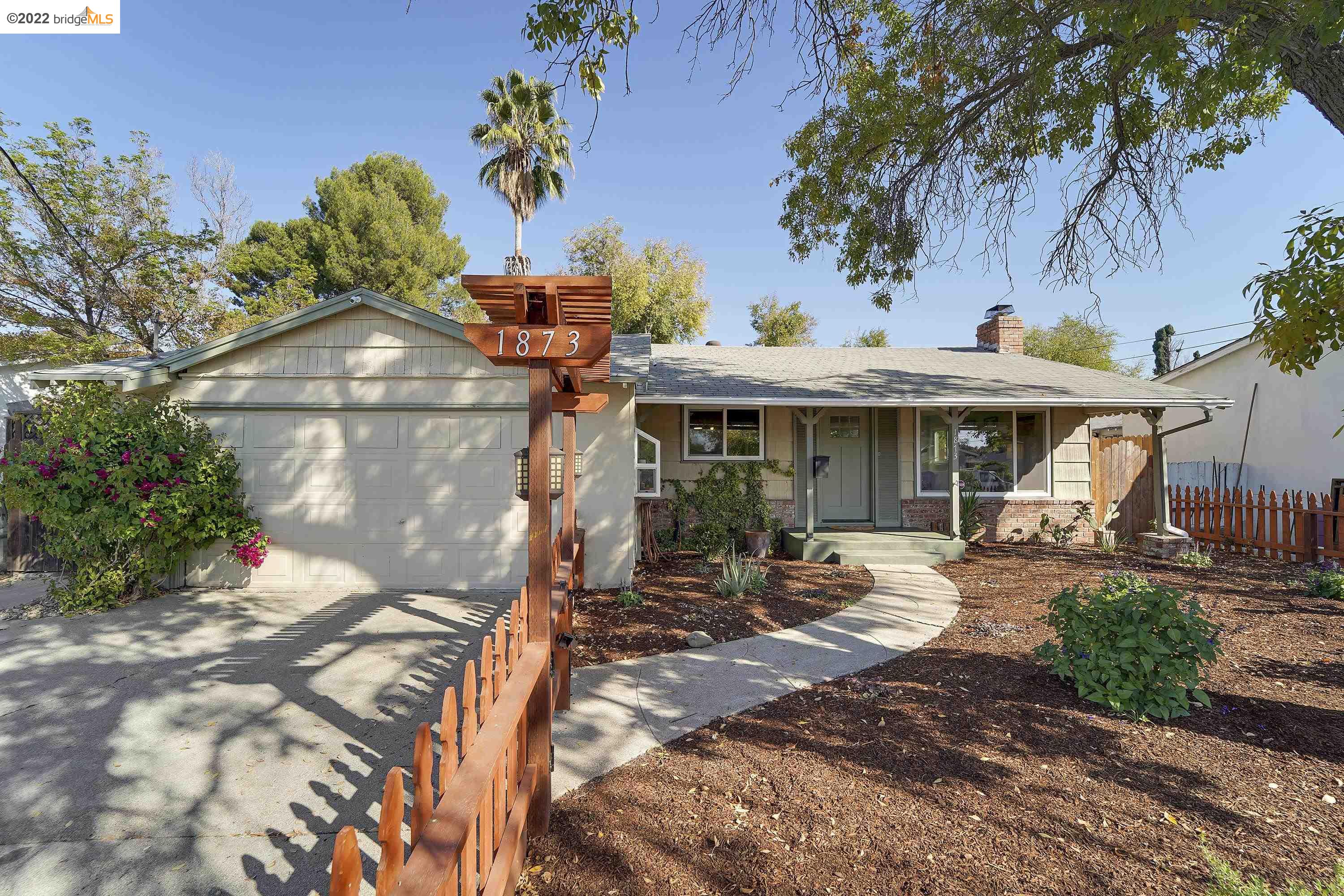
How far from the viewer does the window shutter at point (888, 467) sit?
1062 centimetres

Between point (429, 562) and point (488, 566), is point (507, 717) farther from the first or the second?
point (429, 562)

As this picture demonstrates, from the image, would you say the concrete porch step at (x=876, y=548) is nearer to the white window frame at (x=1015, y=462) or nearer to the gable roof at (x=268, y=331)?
the white window frame at (x=1015, y=462)

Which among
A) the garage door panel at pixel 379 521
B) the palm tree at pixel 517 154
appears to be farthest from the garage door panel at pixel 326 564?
the palm tree at pixel 517 154

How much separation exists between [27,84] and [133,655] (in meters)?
11.1

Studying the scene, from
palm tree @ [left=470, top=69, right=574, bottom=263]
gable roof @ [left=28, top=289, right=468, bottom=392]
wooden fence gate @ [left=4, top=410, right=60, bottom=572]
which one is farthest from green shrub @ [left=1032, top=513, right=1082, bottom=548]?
palm tree @ [left=470, top=69, right=574, bottom=263]

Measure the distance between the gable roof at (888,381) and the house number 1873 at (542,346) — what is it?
224 inches

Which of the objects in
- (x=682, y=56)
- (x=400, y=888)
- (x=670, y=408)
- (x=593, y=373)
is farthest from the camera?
(x=670, y=408)

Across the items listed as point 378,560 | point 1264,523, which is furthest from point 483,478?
point 1264,523

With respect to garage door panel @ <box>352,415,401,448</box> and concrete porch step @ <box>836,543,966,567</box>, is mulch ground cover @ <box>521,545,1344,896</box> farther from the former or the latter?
garage door panel @ <box>352,415,401,448</box>

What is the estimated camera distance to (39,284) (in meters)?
12.9

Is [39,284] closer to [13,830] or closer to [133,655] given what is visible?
[133,655]

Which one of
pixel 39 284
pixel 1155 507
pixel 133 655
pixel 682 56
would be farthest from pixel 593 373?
pixel 39 284

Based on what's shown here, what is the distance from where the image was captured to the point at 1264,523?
9.13 m

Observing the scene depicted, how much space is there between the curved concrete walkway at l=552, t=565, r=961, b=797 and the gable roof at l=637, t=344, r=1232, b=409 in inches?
155
